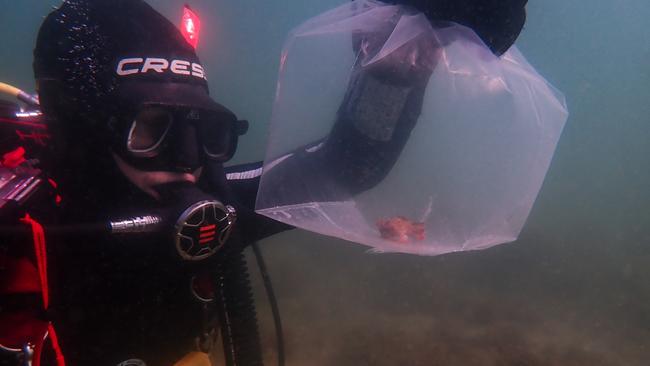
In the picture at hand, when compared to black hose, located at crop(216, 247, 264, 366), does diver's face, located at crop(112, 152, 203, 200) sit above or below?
above

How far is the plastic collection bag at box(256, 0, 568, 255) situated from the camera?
1.86 meters

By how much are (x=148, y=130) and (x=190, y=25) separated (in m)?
1.09

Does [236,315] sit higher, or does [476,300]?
[236,315]

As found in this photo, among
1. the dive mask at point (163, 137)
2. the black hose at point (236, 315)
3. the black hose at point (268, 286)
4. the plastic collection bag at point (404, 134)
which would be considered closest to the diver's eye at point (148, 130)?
the dive mask at point (163, 137)

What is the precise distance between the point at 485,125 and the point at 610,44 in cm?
13644

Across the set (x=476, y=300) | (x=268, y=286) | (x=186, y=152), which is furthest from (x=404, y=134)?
(x=476, y=300)

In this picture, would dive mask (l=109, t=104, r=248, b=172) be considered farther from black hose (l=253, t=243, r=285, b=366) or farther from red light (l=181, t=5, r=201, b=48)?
black hose (l=253, t=243, r=285, b=366)

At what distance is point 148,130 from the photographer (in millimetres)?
1897

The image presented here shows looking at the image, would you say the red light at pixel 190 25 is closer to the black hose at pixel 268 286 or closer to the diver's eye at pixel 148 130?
the diver's eye at pixel 148 130

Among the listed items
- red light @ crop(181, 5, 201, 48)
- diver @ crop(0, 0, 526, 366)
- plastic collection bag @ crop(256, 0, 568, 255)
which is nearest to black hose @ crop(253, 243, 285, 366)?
diver @ crop(0, 0, 526, 366)

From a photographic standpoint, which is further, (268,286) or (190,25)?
(268,286)

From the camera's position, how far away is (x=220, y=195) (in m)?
2.19

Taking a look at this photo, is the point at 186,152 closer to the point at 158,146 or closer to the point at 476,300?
the point at 158,146

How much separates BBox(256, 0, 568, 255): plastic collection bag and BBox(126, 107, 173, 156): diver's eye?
20.6 inches
